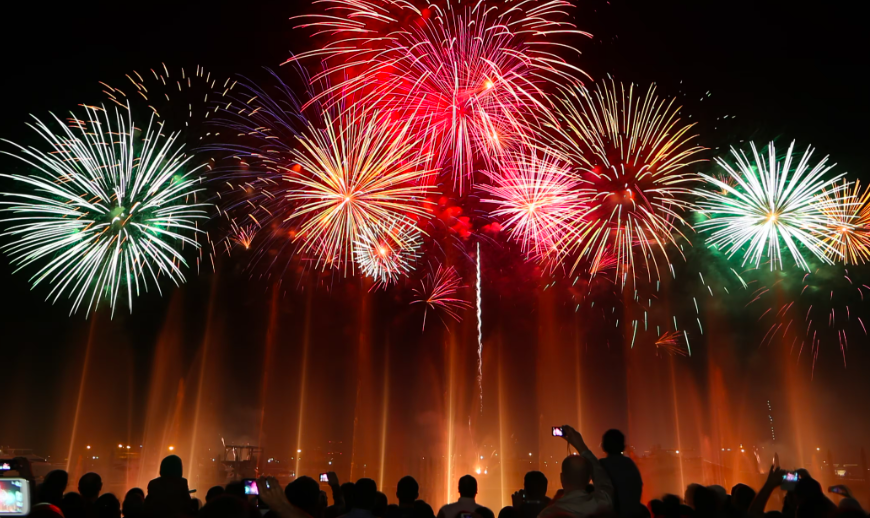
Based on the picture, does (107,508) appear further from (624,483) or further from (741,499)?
(741,499)

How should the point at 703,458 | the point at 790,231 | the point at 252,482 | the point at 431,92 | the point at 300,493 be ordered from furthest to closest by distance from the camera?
the point at 703,458 → the point at 790,231 → the point at 431,92 → the point at 252,482 → the point at 300,493

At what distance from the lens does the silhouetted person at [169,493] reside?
5.73 meters

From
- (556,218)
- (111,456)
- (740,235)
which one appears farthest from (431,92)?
(111,456)

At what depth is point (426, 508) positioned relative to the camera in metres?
6.18

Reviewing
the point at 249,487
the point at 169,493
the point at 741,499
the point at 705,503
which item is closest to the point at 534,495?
the point at 705,503

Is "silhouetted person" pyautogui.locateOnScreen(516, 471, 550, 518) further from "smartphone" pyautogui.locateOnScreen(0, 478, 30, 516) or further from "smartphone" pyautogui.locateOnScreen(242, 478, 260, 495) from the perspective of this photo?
"smartphone" pyautogui.locateOnScreen(0, 478, 30, 516)

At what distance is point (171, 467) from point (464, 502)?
10.4 feet

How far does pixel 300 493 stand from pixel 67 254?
1672 centimetres

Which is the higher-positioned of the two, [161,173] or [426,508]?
[161,173]

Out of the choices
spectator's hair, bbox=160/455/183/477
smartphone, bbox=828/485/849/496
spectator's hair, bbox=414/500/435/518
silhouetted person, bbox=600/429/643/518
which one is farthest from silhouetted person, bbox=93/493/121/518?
smartphone, bbox=828/485/849/496

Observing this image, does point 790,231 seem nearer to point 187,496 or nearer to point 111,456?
point 187,496

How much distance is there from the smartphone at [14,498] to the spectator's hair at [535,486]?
449 centimetres

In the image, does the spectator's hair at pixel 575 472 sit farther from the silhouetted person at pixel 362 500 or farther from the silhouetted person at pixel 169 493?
the silhouetted person at pixel 169 493

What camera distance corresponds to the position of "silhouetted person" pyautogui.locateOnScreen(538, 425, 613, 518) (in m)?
4.84
